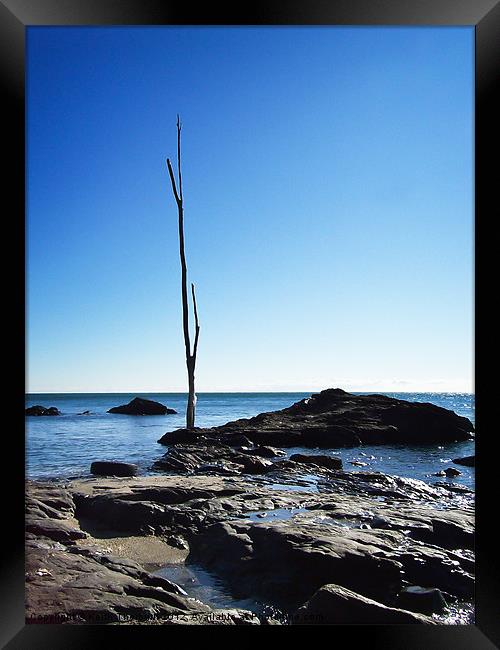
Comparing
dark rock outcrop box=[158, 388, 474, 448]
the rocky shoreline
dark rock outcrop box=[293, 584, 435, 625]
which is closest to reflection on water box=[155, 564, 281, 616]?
the rocky shoreline

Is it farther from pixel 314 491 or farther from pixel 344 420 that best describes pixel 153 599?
pixel 344 420

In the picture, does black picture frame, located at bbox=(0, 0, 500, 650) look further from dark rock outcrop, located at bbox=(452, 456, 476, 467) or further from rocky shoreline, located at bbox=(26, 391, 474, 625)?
dark rock outcrop, located at bbox=(452, 456, 476, 467)

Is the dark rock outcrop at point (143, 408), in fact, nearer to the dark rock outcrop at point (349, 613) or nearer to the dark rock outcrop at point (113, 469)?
the dark rock outcrop at point (113, 469)

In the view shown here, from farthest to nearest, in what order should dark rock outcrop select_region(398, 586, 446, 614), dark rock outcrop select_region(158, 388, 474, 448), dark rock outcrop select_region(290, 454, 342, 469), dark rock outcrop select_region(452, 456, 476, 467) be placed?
dark rock outcrop select_region(158, 388, 474, 448) → dark rock outcrop select_region(452, 456, 476, 467) → dark rock outcrop select_region(290, 454, 342, 469) → dark rock outcrop select_region(398, 586, 446, 614)

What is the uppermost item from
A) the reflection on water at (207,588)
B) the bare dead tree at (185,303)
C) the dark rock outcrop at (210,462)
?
the bare dead tree at (185,303)

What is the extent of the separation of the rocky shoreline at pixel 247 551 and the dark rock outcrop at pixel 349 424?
3.30 meters

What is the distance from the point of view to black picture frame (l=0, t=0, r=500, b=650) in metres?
1.93

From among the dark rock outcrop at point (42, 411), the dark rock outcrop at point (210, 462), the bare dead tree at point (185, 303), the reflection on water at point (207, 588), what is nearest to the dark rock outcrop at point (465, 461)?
the dark rock outcrop at point (210, 462)

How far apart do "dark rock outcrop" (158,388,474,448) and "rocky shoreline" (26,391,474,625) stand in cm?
330

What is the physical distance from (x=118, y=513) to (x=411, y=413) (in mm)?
7419

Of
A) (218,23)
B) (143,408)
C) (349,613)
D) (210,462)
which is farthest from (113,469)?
(143,408)

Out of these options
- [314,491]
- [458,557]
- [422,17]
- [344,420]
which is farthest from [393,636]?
[344,420]

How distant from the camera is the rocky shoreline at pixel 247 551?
6.95 ft
